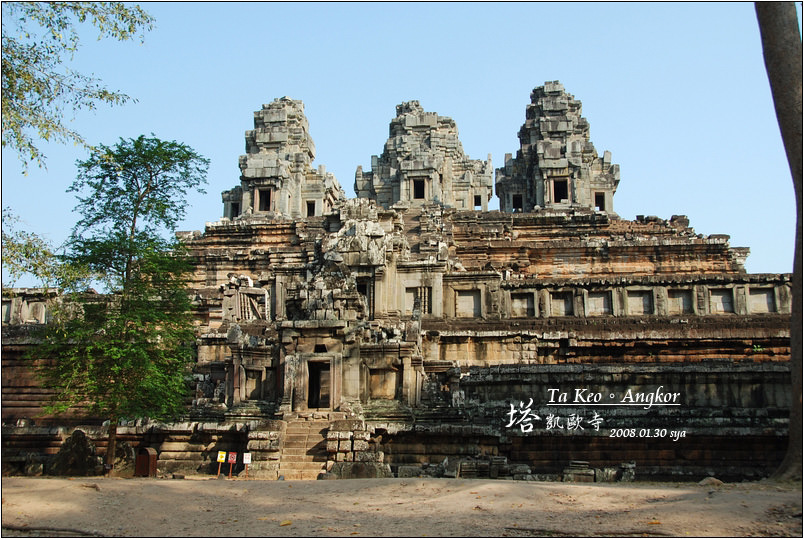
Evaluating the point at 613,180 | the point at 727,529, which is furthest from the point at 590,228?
the point at 727,529

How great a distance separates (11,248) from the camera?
14492mm

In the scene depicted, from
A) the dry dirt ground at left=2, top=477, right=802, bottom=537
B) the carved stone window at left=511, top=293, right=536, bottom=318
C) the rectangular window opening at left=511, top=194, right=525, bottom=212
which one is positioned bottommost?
the dry dirt ground at left=2, top=477, right=802, bottom=537

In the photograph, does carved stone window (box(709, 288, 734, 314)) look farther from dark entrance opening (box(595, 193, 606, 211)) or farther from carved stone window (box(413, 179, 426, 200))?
carved stone window (box(413, 179, 426, 200))

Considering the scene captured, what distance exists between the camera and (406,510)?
1284 cm

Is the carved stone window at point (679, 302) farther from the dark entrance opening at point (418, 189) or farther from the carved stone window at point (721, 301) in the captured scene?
the dark entrance opening at point (418, 189)

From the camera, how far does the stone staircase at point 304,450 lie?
2050cm

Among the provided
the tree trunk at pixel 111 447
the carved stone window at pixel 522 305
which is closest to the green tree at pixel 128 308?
the tree trunk at pixel 111 447

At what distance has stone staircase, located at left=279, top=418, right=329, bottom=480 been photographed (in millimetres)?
20500

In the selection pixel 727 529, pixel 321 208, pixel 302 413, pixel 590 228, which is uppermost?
pixel 321 208

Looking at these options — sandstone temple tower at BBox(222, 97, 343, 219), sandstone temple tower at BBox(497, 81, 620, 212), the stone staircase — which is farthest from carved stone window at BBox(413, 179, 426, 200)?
the stone staircase

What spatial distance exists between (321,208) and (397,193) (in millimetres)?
6048

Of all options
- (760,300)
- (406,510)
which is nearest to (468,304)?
(760,300)

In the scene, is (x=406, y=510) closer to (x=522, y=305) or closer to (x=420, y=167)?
(x=522, y=305)

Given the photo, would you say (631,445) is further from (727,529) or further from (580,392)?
(727,529)
